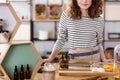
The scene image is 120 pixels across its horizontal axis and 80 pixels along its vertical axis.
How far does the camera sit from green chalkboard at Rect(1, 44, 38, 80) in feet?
6.39

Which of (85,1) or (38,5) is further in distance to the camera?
(38,5)

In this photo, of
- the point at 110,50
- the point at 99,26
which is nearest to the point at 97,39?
the point at 99,26

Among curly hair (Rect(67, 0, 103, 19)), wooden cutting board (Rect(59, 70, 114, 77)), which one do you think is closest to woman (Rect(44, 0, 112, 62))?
curly hair (Rect(67, 0, 103, 19))

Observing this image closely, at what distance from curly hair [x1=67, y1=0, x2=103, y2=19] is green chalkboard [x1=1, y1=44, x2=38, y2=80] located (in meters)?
0.64

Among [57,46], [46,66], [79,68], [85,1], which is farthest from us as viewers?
[57,46]

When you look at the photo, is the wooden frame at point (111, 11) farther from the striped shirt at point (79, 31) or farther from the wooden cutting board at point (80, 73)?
the wooden cutting board at point (80, 73)

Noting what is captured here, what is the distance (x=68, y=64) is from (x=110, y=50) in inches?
114

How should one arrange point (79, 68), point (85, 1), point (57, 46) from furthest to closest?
point (57, 46) → point (85, 1) → point (79, 68)

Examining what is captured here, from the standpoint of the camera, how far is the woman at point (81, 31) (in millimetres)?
2492

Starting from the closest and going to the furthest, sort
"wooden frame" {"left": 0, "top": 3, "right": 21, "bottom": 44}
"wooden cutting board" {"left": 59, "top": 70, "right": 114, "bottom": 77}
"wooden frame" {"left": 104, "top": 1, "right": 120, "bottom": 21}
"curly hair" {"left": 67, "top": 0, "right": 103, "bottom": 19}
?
"wooden frame" {"left": 0, "top": 3, "right": 21, "bottom": 44} → "wooden cutting board" {"left": 59, "top": 70, "right": 114, "bottom": 77} → "curly hair" {"left": 67, "top": 0, "right": 103, "bottom": 19} → "wooden frame" {"left": 104, "top": 1, "right": 120, "bottom": 21}

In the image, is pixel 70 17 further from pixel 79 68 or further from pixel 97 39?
pixel 79 68

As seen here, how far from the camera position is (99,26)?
8.44ft

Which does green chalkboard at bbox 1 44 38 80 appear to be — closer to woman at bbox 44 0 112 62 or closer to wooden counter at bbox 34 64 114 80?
wooden counter at bbox 34 64 114 80

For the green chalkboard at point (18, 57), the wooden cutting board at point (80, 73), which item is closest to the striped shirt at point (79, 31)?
the wooden cutting board at point (80, 73)
